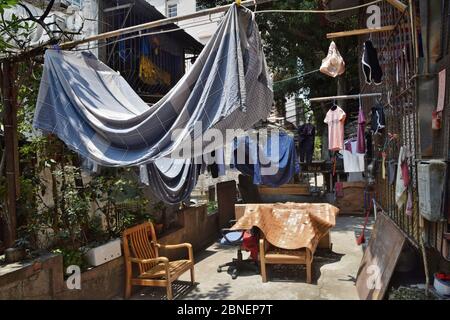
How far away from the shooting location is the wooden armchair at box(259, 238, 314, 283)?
19.3 feet

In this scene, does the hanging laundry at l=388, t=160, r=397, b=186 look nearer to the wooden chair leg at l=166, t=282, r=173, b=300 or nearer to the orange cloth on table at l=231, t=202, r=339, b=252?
the orange cloth on table at l=231, t=202, r=339, b=252

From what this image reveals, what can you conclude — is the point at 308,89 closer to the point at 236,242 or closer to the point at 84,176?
the point at 236,242

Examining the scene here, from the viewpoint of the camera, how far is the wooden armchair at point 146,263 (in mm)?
5340

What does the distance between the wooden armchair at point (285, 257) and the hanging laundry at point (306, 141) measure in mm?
5178

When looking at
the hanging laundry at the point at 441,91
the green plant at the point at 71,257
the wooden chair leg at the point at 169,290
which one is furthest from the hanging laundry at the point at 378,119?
the green plant at the point at 71,257

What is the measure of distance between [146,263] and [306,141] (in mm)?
6865

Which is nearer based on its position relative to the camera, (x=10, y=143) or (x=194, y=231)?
(x=10, y=143)

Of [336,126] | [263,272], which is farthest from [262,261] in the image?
[336,126]

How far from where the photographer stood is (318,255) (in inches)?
295

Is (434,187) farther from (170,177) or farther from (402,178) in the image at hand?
(170,177)

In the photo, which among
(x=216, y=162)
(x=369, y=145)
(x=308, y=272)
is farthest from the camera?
(x=216, y=162)

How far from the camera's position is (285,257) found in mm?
5980

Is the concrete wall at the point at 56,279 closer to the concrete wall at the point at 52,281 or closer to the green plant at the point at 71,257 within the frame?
the concrete wall at the point at 52,281

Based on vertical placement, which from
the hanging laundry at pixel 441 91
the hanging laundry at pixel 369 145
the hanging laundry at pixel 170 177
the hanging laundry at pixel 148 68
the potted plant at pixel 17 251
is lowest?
the potted plant at pixel 17 251
